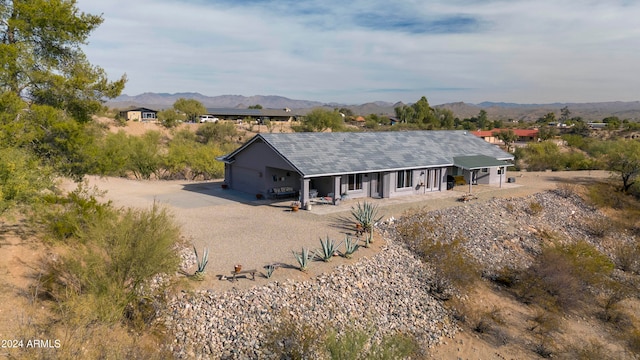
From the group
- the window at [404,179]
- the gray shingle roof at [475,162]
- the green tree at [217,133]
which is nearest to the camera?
the window at [404,179]

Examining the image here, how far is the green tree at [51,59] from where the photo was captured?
16312mm

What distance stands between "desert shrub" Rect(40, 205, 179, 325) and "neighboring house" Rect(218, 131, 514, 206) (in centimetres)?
1229

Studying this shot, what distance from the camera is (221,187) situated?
32.0 meters

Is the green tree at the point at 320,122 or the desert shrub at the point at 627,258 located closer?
the desert shrub at the point at 627,258

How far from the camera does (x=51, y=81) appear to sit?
17.0m

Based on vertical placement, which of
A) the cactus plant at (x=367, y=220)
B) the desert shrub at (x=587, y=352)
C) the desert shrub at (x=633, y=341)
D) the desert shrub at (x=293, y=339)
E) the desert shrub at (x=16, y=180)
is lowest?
the desert shrub at (x=633, y=341)

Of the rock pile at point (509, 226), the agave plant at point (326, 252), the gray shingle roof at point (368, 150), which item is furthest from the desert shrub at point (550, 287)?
the gray shingle roof at point (368, 150)

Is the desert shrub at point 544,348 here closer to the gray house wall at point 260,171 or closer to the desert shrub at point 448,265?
the desert shrub at point 448,265

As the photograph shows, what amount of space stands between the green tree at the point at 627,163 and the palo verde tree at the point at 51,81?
3415 cm

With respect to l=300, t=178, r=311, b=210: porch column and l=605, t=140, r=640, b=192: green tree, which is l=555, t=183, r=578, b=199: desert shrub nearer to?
l=605, t=140, r=640, b=192: green tree

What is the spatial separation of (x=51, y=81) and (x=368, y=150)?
18.3 m

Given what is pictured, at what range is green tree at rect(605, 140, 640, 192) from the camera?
108ft

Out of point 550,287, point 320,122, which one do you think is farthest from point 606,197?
point 320,122

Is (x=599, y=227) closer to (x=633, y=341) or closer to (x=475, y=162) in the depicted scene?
(x=475, y=162)
